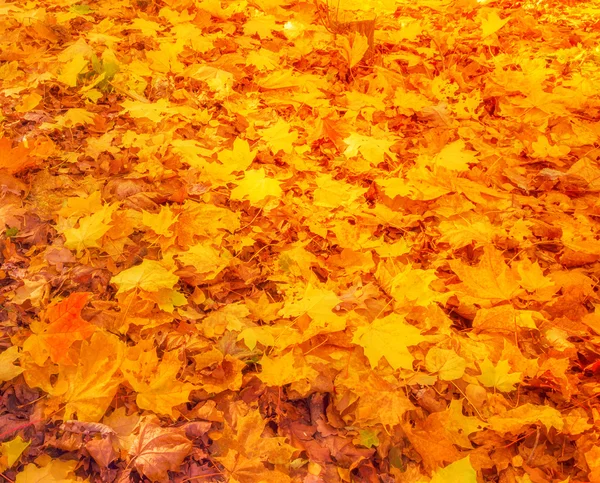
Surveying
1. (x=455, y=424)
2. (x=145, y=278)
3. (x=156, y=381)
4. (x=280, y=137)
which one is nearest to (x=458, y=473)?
(x=455, y=424)

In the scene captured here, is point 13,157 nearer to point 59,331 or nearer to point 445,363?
point 59,331

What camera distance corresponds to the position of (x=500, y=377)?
175 centimetres

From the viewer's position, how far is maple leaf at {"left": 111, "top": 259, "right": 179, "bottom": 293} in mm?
1935

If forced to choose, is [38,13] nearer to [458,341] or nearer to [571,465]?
[458,341]

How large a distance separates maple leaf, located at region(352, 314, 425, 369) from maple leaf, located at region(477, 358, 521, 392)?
9.6 inches

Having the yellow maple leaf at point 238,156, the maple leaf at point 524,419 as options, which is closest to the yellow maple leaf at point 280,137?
the yellow maple leaf at point 238,156

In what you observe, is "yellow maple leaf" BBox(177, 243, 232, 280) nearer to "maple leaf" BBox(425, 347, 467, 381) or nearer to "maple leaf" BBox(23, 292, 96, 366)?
"maple leaf" BBox(23, 292, 96, 366)

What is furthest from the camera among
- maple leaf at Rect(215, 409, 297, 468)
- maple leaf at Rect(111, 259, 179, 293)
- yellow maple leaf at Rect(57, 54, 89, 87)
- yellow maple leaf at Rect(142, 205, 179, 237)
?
yellow maple leaf at Rect(57, 54, 89, 87)

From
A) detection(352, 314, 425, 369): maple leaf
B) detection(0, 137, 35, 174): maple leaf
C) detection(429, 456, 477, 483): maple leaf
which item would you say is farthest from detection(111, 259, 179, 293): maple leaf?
detection(429, 456, 477, 483): maple leaf

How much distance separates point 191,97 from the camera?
3062 mm

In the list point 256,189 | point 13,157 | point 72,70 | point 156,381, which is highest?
point 72,70

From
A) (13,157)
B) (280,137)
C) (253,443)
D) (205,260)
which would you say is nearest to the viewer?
(253,443)

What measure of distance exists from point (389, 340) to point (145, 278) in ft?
3.16

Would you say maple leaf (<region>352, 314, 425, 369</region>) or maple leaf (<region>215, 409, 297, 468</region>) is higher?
maple leaf (<region>352, 314, 425, 369</region>)
